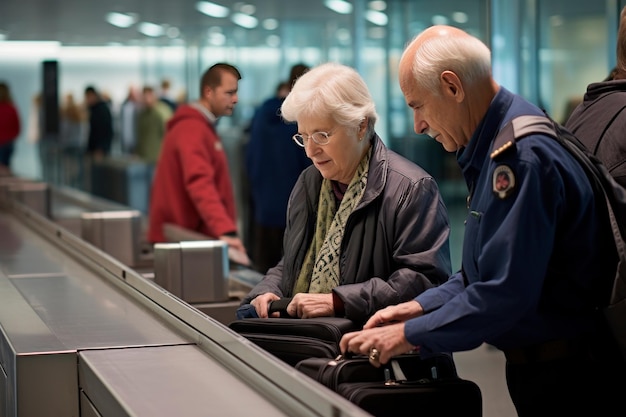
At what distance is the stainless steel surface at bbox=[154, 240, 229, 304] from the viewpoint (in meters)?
3.87

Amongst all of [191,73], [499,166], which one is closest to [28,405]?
[499,166]

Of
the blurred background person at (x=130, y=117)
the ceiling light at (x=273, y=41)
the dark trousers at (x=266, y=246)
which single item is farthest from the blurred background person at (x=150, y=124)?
the dark trousers at (x=266, y=246)

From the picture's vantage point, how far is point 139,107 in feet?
49.7

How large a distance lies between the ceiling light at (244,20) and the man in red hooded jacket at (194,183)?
613cm

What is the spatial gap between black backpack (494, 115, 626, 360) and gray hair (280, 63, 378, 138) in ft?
2.17

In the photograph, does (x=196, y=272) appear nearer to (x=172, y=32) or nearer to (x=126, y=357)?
(x=126, y=357)

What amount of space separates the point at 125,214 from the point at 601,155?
289 centimetres

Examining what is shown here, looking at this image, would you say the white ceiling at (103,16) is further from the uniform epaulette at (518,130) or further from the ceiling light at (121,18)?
the uniform epaulette at (518,130)

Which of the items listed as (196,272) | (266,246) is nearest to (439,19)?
(266,246)

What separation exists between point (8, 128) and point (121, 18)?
2800 mm

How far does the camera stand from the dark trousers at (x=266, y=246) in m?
5.70

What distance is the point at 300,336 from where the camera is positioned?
2584mm

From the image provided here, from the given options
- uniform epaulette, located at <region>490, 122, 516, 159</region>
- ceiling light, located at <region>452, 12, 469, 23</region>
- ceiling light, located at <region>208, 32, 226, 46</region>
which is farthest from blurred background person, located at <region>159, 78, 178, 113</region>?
uniform epaulette, located at <region>490, 122, 516, 159</region>

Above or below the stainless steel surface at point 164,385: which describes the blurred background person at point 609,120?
above
